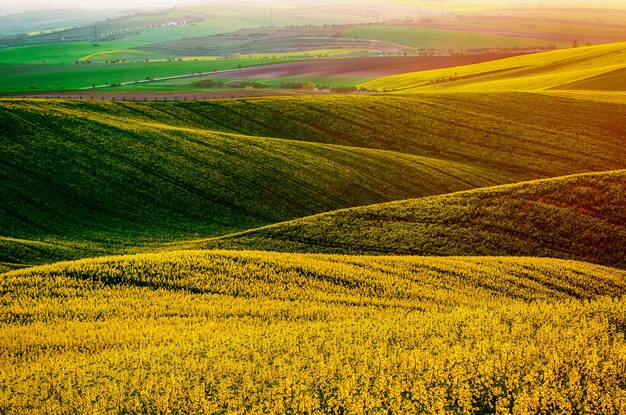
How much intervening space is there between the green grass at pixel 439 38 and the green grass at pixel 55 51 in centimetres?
6039

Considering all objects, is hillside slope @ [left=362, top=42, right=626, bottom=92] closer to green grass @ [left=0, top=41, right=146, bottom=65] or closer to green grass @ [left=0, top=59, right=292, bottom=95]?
green grass @ [left=0, top=59, right=292, bottom=95]

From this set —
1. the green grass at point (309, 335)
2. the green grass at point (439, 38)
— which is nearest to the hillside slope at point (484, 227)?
the green grass at point (309, 335)

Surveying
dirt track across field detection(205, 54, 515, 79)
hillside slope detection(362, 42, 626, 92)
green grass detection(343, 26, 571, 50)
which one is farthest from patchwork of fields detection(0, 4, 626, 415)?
green grass detection(343, 26, 571, 50)

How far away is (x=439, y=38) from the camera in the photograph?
161 meters

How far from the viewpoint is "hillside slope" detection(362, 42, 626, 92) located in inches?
3637

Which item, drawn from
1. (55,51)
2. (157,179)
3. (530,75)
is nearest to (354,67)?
(530,75)

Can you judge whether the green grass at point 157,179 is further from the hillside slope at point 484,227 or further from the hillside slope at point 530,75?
the hillside slope at point 530,75

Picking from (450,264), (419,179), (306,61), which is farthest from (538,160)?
(306,61)

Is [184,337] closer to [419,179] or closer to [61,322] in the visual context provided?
[61,322]

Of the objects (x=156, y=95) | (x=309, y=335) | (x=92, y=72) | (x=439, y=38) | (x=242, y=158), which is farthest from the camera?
(x=439, y=38)

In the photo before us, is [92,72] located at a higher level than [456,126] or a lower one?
higher

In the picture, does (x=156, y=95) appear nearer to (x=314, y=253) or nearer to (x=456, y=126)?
(x=456, y=126)

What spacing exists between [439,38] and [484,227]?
442ft

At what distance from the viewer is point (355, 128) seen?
211 feet
